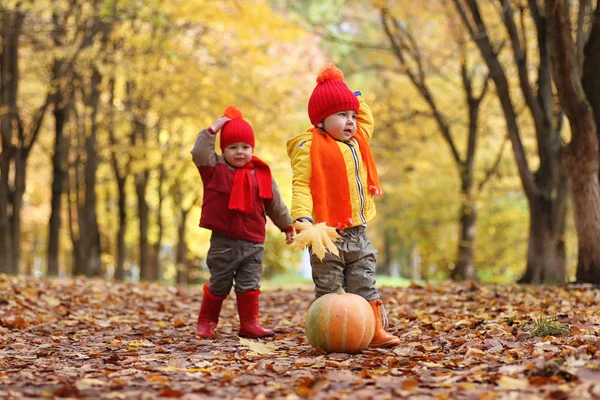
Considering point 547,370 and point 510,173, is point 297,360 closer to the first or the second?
point 547,370

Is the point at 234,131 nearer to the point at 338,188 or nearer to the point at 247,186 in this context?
the point at 247,186

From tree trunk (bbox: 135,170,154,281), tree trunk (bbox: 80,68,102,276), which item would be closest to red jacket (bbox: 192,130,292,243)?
tree trunk (bbox: 80,68,102,276)

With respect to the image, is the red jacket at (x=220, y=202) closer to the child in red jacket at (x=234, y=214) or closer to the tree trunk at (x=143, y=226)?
the child in red jacket at (x=234, y=214)

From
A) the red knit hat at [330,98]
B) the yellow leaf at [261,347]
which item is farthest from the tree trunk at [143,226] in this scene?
the red knit hat at [330,98]

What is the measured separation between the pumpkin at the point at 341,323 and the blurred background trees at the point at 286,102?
4.79 meters

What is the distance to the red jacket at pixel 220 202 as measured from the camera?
6133 mm

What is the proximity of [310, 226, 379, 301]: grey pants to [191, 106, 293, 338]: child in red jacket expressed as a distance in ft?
2.96

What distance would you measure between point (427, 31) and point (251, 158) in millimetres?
11770

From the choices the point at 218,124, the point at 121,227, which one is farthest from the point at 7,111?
the point at 218,124

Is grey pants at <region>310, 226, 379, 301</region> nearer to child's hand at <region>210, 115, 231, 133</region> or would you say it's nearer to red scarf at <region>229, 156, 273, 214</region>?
red scarf at <region>229, 156, 273, 214</region>

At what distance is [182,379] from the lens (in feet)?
13.2

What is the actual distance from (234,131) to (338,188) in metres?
1.34

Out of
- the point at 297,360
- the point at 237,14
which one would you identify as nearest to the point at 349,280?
the point at 297,360

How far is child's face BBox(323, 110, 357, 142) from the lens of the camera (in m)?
5.35
